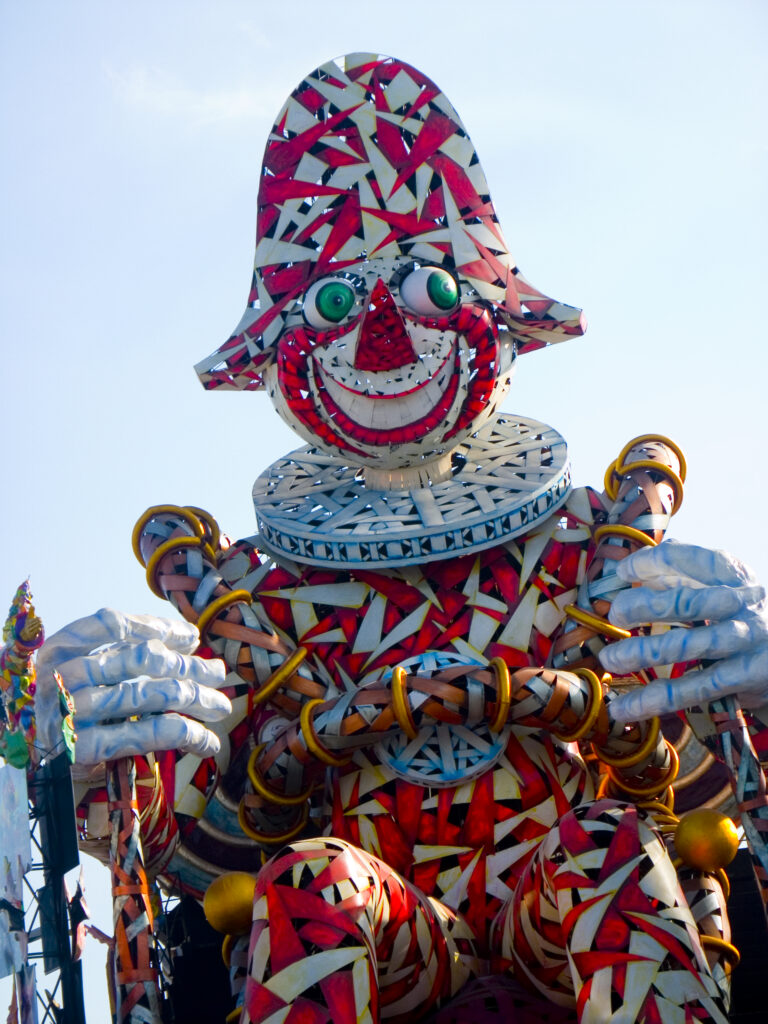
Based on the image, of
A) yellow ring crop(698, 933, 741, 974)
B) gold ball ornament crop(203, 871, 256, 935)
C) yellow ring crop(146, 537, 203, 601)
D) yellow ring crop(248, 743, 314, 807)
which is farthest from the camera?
yellow ring crop(146, 537, 203, 601)

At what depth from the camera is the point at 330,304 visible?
874cm

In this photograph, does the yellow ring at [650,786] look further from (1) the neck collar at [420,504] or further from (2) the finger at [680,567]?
(1) the neck collar at [420,504]

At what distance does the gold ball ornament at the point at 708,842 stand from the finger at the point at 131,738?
2276 mm

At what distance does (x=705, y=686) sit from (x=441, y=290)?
8.31 ft

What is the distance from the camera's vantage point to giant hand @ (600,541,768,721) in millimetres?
7309

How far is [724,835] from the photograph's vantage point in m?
7.69

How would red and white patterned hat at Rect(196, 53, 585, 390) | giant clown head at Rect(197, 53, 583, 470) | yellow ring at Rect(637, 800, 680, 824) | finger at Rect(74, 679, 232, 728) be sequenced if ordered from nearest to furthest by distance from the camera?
finger at Rect(74, 679, 232, 728), yellow ring at Rect(637, 800, 680, 824), giant clown head at Rect(197, 53, 583, 470), red and white patterned hat at Rect(196, 53, 585, 390)

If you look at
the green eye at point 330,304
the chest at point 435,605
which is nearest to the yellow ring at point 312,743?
the chest at point 435,605

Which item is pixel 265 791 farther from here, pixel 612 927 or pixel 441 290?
pixel 441 290

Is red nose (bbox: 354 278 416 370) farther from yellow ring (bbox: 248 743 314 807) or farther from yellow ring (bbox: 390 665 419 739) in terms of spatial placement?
yellow ring (bbox: 248 743 314 807)

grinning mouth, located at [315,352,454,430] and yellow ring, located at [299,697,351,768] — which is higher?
grinning mouth, located at [315,352,454,430]

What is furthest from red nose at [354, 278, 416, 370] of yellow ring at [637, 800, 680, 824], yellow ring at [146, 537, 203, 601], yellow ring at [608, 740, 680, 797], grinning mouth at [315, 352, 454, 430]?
→ yellow ring at [637, 800, 680, 824]

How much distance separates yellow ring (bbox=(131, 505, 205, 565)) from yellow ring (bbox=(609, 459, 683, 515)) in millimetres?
2177

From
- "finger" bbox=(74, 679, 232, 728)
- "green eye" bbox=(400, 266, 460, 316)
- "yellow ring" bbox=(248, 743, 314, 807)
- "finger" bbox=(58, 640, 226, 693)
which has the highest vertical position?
"green eye" bbox=(400, 266, 460, 316)
